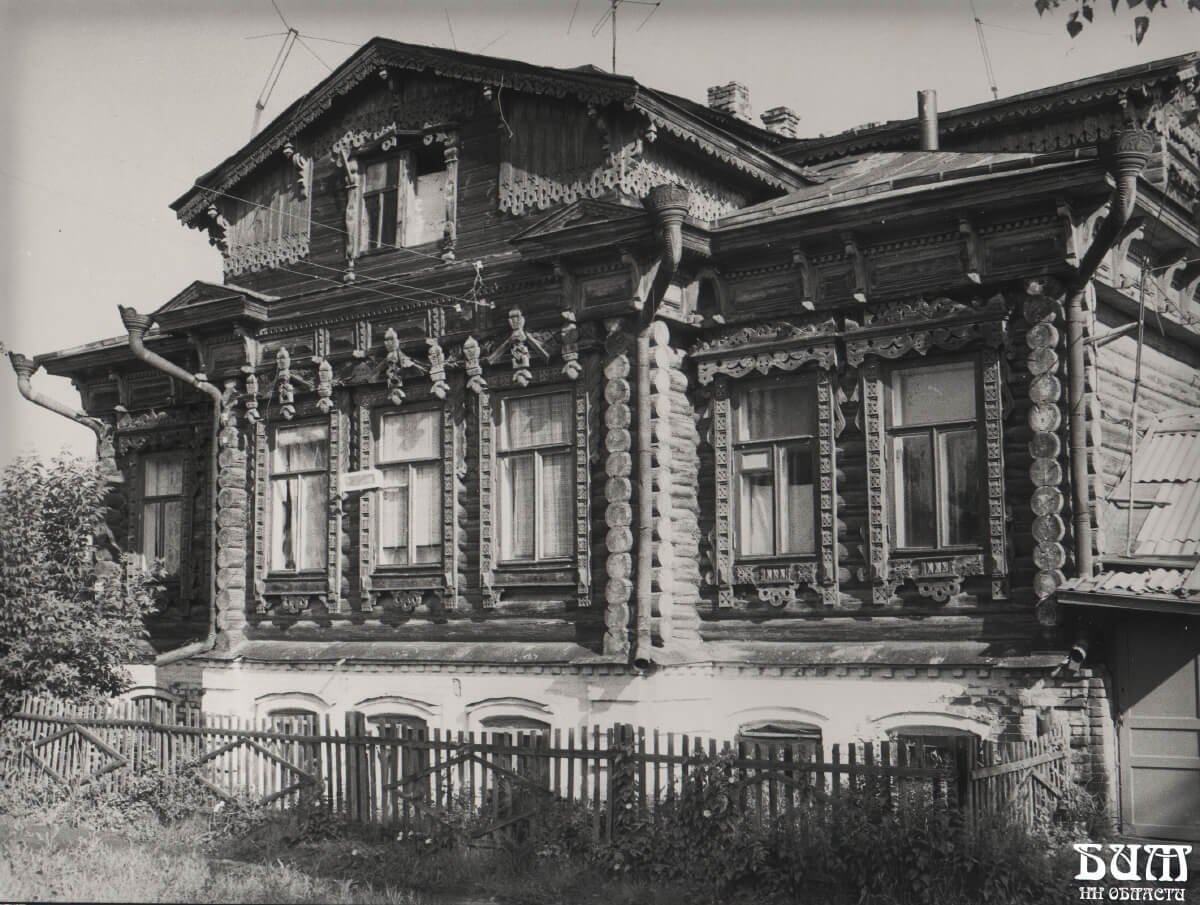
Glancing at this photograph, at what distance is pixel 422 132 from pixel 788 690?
7947 mm

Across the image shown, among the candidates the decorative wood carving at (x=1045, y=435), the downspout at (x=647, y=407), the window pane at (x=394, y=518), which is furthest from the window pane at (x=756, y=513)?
the window pane at (x=394, y=518)

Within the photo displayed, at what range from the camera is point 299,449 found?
17719mm

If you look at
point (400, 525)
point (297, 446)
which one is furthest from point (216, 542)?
point (400, 525)

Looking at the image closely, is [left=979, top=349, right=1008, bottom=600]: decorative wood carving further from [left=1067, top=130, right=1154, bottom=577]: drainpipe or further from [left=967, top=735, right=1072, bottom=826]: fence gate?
[left=967, top=735, right=1072, bottom=826]: fence gate

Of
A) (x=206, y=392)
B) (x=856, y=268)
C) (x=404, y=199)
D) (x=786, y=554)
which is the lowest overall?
(x=786, y=554)

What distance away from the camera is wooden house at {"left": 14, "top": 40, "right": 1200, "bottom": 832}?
42.0 ft

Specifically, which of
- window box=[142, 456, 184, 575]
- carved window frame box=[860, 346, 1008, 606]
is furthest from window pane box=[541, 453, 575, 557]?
window box=[142, 456, 184, 575]

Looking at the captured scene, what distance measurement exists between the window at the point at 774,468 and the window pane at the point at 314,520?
18.7ft

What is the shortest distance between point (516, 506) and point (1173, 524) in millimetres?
6877

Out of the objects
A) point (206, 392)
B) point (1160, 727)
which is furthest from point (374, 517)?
point (1160, 727)

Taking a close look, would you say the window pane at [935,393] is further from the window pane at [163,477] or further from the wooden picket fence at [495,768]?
the window pane at [163,477]

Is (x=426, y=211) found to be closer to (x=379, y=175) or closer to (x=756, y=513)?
(x=379, y=175)

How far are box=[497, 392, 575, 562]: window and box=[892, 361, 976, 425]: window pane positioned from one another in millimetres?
3637

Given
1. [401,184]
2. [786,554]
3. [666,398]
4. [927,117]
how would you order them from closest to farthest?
[786,554] → [666,398] → [401,184] → [927,117]
